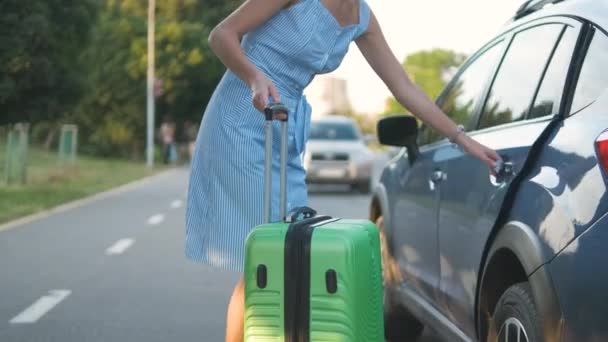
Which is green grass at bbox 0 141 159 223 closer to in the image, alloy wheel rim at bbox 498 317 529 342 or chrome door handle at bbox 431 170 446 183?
chrome door handle at bbox 431 170 446 183

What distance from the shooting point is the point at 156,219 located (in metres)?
15.0

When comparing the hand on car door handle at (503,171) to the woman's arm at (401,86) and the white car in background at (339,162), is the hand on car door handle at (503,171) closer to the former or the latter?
the woman's arm at (401,86)

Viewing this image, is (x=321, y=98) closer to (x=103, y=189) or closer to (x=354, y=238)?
(x=103, y=189)

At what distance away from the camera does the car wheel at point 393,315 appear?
5793 mm

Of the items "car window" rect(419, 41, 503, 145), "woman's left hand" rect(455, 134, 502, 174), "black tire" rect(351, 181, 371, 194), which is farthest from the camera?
"black tire" rect(351, 181, 371, 194)

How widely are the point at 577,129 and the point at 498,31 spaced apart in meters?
1.77

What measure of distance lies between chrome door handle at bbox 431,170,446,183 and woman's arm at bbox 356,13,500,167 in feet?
2.01

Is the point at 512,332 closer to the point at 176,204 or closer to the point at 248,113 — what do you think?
the point at 248,113

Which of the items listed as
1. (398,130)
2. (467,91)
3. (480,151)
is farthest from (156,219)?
(480,151)

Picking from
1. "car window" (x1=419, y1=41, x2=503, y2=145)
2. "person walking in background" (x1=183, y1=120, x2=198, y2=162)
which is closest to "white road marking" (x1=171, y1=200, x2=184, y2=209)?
"car window" (x1=419, y1=41, x2=503, y2=145)

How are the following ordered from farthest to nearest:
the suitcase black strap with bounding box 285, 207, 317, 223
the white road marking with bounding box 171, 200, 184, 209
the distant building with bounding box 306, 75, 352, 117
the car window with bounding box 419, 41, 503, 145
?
the distant building with bounding box 306, 75, 352, 117, the white road marking with bounding box 171, 200, 184, 209, the car window with bounding box 419, 41, 503, 145, the suitcase black strap with bounding box 285, 207, 317, 223

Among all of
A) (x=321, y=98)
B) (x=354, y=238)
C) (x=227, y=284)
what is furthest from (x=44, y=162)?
(x=321, y=98)

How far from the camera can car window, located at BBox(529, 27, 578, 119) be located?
384cm

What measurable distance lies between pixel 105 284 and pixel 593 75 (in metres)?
5.29
